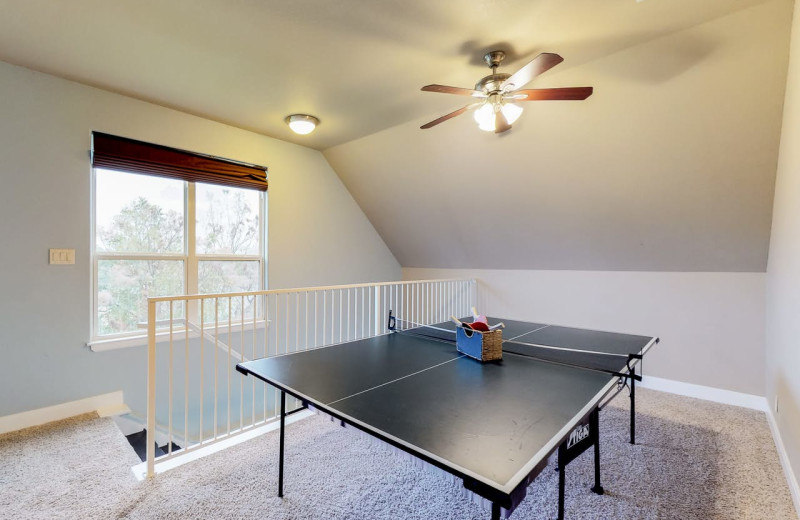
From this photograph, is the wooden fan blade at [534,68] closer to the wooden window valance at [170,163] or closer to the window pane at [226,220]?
the wooden window valance at [170,163]

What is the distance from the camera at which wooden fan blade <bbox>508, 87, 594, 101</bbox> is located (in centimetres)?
184

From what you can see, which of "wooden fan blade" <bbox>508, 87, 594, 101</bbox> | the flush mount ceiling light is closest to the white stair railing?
the flush mount ceiling light

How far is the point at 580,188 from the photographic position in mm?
3189

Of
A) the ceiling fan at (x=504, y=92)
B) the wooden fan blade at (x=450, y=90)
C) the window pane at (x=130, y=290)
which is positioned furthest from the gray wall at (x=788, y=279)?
the window pane at (x=130, y=290)

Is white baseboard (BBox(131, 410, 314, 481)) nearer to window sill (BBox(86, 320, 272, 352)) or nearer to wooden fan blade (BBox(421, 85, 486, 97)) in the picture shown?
window sill (BBox(86, 320, 272, 352))

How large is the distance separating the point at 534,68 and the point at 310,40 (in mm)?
1314

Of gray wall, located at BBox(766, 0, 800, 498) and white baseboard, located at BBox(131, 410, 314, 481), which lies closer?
gray wall, located at BBox(766, 0, 800, 498)

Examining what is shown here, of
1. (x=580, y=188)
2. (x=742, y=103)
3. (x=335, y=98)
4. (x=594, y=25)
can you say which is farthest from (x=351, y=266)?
(x=742, y=103)

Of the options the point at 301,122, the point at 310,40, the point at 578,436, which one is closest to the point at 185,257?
the point at 301,122

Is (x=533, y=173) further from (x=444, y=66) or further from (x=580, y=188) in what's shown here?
(x=444, y=66)

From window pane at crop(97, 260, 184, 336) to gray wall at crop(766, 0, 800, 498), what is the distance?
430cm

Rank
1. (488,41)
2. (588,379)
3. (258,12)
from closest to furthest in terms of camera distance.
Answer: (588,379) → (258,12) → (488,41)

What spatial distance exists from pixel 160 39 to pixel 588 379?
9.66 feet

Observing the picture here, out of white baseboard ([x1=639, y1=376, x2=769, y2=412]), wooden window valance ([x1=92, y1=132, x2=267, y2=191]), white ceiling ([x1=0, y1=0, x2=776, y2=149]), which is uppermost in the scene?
white ceiling ([x1=0, y1=0, x2=776, y2=149])
